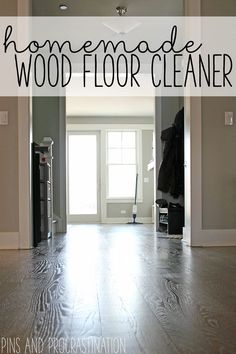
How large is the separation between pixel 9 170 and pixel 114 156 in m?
7.56

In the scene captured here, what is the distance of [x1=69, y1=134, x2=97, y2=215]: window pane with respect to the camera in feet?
36.3

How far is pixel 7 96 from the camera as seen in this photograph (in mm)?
3771

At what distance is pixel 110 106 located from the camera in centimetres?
989

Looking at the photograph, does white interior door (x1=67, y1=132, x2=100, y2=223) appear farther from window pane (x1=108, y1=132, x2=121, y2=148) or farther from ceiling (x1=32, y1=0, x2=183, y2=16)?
ceiling (x1=32, y1=0, x2=183, y2=16)

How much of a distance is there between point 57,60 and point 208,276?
15.4 feet

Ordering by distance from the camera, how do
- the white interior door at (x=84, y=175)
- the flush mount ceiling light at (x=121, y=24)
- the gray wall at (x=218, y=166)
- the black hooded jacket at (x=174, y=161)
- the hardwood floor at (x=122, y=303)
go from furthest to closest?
the white interior door at (x=84, y=175), the black hooded jacket at (x=174, y=161), the flush mount ceiling light at (x=121, y=24), the gray wall at (x=218, y=166), the hardwood floor at (x=122, y=303)

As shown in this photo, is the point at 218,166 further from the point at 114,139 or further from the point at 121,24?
the point at 114,139

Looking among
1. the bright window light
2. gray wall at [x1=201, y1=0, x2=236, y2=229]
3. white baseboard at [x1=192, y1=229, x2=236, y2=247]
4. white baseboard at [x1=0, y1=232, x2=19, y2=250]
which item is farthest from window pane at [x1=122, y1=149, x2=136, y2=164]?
white baseboard at [x1=0, y1=232, x2=19, y2=250]

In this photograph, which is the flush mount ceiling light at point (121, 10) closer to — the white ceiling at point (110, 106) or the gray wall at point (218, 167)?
the gray wall at point (218, 167)

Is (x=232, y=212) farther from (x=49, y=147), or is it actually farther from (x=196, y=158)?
(x=49, y=147)

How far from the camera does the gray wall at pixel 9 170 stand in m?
3.71

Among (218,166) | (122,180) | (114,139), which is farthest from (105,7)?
(122,180)

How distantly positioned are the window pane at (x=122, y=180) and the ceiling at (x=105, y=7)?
616 cm

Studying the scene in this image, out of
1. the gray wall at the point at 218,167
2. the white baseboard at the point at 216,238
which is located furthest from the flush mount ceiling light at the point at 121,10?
the white baseboard at the point at 216,238
